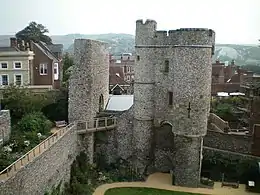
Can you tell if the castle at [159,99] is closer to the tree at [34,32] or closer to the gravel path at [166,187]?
the gravel path at [166,187]

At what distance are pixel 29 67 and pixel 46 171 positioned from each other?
17.5 m

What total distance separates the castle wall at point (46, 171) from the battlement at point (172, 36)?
788 centimetres

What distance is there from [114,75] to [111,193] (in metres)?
28.7

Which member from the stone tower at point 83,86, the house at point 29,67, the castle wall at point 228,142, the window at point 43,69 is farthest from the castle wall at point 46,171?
the window at point 43,69

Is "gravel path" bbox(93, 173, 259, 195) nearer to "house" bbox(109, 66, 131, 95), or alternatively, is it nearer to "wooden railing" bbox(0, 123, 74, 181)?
"wooden railing" bbox(0, 123, 74, 181)

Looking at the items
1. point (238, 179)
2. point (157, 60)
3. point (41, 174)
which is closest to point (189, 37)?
point (157, 60)

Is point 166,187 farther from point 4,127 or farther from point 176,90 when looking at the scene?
point 4,127

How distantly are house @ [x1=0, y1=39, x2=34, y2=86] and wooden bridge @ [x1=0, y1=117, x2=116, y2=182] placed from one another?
33.0ft

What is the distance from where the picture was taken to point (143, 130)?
24.2 meters

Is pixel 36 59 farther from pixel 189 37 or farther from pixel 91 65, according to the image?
pixel 189 37

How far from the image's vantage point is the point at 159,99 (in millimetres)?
24062

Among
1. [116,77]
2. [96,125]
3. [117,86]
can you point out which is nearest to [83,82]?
[96,125]

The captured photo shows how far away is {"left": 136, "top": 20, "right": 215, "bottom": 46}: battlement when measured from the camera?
2127 cm

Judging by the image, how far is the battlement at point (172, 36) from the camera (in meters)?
21.3
